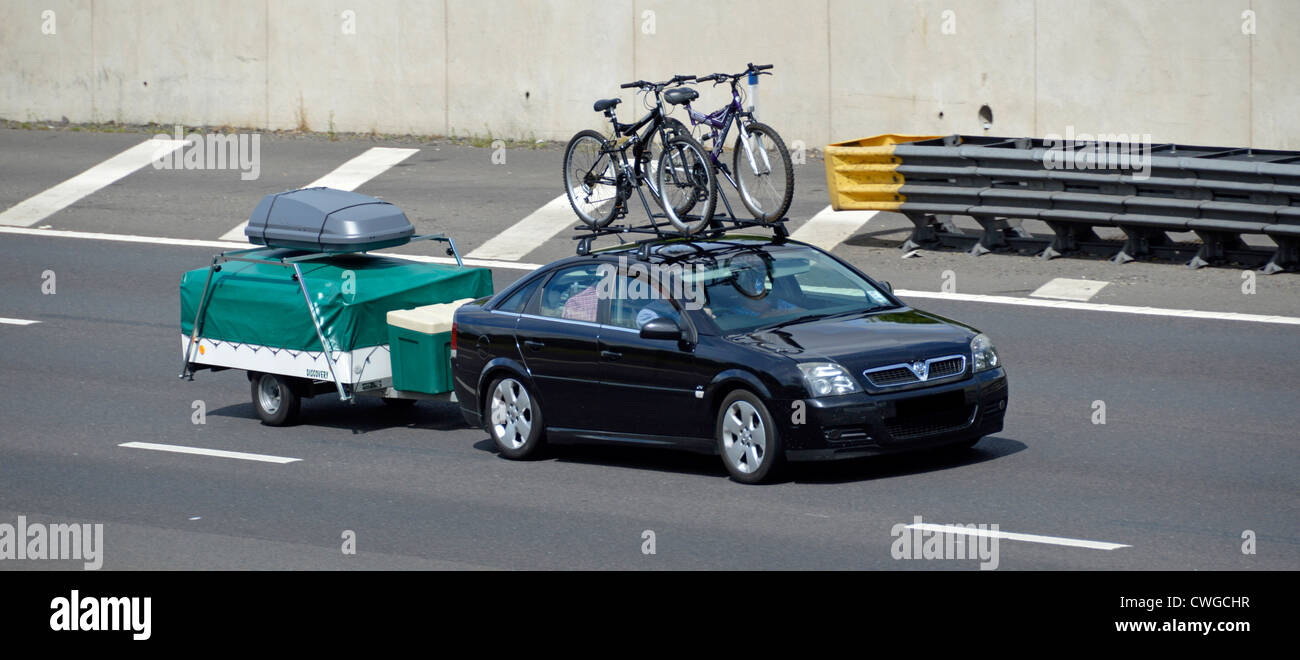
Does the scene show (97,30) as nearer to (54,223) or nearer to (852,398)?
(54,223)

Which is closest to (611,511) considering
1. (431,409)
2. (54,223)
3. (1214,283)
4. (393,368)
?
(393,368)

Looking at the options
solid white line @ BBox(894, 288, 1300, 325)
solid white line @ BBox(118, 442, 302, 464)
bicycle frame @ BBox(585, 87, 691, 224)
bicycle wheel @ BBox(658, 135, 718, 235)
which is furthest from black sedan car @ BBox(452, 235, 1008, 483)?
solid white line @ BBox(894, 288, 1300, 325)

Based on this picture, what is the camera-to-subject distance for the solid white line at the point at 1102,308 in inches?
623

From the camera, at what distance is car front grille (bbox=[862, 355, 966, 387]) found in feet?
34.6

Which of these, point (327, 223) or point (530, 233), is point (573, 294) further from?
point (530, 233)

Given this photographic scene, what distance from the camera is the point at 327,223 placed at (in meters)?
13.3

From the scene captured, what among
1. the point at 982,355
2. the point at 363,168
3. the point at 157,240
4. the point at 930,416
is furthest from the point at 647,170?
the point at 363,168

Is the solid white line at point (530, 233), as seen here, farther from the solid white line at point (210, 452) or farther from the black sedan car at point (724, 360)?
the black sedan car at point (724, 360)

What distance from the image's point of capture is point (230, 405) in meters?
14.5

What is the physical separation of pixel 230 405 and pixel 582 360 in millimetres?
4226

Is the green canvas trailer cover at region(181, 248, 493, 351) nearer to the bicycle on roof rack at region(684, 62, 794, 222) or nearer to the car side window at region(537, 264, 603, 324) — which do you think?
the car side window at region(537, 264, 603, 324)

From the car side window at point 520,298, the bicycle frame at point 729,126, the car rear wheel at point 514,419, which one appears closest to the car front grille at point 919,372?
the car rear wheel at point 514,419

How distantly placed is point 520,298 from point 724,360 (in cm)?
213
